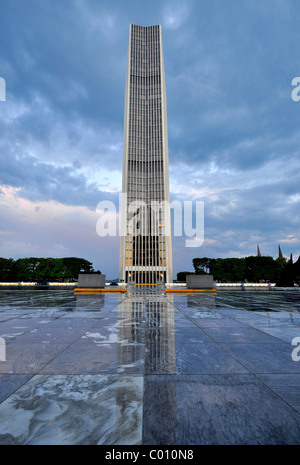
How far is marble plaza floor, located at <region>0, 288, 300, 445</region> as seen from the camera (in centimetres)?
207

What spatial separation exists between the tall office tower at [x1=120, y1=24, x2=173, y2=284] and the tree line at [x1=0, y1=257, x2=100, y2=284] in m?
15.1

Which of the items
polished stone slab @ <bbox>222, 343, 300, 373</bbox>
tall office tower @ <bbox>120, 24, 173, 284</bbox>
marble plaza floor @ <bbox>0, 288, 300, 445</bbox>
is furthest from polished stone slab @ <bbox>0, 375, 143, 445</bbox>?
tall office tower @ <bbox>120, 24, 173, 284</bbox>

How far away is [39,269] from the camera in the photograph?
5838 cm

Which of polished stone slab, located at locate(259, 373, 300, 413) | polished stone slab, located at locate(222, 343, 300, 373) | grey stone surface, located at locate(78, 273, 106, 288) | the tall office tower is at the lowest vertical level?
polished stone slab, located at locate(222, 343, 300, 373)

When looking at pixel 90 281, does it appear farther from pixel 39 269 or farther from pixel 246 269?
pixel 246 269

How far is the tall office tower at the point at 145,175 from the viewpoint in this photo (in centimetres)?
6738

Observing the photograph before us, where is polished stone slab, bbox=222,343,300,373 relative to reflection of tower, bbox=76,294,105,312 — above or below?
above

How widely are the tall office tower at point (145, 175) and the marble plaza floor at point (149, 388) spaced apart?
61.6 metres

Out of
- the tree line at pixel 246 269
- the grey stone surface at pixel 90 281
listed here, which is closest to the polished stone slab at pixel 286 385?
the grey stone surface at pixel 90 281

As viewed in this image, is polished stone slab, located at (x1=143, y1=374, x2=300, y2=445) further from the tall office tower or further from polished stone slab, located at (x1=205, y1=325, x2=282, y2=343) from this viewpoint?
the tall office tower

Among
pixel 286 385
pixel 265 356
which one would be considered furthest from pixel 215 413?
pixel 265 356
